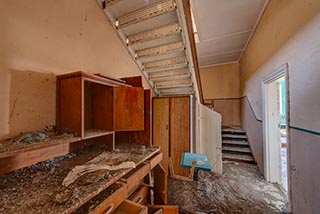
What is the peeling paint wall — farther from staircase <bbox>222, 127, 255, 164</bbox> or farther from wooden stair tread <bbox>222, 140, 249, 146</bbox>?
wooden stair tread <bbox>222, 140, 249, 146</bbox>

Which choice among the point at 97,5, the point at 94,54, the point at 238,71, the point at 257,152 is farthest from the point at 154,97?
the point at 238,71

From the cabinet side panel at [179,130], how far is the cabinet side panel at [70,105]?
165 centimetres

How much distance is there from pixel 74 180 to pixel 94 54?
1131mm

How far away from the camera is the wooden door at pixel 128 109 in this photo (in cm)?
130

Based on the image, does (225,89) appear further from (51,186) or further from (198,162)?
(51,186)

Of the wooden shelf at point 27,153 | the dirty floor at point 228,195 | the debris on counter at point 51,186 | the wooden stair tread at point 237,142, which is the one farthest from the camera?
the wooden stair tread at point 237,142

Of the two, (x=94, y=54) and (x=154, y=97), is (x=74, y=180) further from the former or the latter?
(x=154, y=97)

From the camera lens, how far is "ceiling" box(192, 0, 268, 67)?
7.90 ft

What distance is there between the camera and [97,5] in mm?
1455

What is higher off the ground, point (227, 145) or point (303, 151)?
point (303, 151)

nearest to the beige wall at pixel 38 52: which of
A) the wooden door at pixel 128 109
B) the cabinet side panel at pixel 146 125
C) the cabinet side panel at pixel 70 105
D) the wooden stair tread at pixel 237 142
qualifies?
the cabinet side panel at pixel 70 105

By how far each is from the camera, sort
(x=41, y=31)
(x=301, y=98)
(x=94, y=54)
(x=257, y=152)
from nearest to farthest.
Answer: (x=41, y=31)
(x=94, y=54)
(x=301, y=98)
(x=257, y=152)

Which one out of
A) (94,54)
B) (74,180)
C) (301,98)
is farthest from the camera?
(301,98)

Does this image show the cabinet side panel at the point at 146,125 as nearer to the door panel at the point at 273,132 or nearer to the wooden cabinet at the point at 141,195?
the wooden cabinet at the point at 141,195
